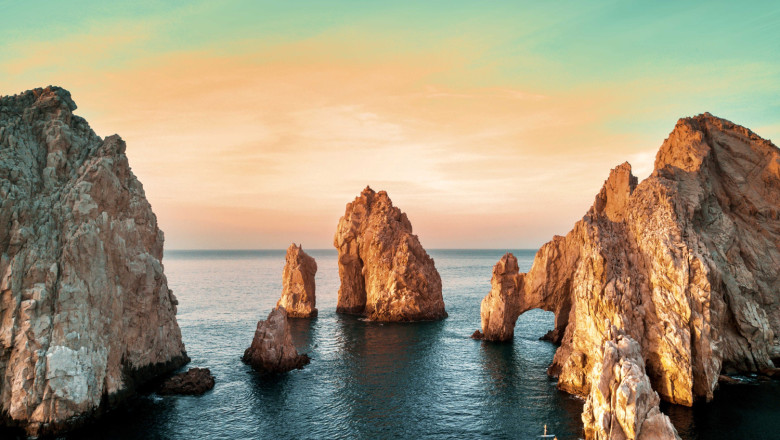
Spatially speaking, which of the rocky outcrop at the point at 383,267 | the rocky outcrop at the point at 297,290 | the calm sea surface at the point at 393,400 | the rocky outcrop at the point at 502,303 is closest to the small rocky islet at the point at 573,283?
the calm sea surface at the point at 393,400

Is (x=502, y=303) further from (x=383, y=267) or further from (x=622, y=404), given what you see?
(x=622, y=404)

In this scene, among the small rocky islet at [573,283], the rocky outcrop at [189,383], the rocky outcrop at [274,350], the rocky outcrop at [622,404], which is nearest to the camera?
the rocky outcrop at [622,404]

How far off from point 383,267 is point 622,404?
63.5 metres

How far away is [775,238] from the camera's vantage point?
53406mm

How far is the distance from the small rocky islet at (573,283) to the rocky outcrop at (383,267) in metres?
32.6

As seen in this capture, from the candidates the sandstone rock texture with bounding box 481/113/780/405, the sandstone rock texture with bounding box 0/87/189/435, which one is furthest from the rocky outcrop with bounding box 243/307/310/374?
the sandstone rock texture with bounding box 481/113/780/405

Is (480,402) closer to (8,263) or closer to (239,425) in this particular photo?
(239,425)

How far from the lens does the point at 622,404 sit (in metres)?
29.9

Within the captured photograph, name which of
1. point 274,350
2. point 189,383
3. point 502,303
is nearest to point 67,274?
point 189,383

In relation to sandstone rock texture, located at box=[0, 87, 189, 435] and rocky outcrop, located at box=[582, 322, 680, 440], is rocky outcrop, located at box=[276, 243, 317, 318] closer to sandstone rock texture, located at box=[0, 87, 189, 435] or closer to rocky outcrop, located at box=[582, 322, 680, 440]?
sandstone rock texture, located at box=[0, 87, 189, 435]

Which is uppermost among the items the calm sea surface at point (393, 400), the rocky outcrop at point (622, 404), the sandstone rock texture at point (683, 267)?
the sandstone rock texture at point (683, 267)

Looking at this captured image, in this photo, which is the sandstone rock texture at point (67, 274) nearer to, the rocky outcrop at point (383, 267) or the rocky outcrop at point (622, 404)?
the rocky outcrop at point (622, 404)

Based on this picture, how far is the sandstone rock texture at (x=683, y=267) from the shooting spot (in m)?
41.8

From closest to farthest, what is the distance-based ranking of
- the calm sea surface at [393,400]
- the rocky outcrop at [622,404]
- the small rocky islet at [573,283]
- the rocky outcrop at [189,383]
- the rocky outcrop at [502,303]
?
the rocky outcrop at [622,404], the small rocky islet at [573,283], the calm sea surface at [393,400], the rocky outcrop at [189,383], the rocky outcrop at [502,303]
